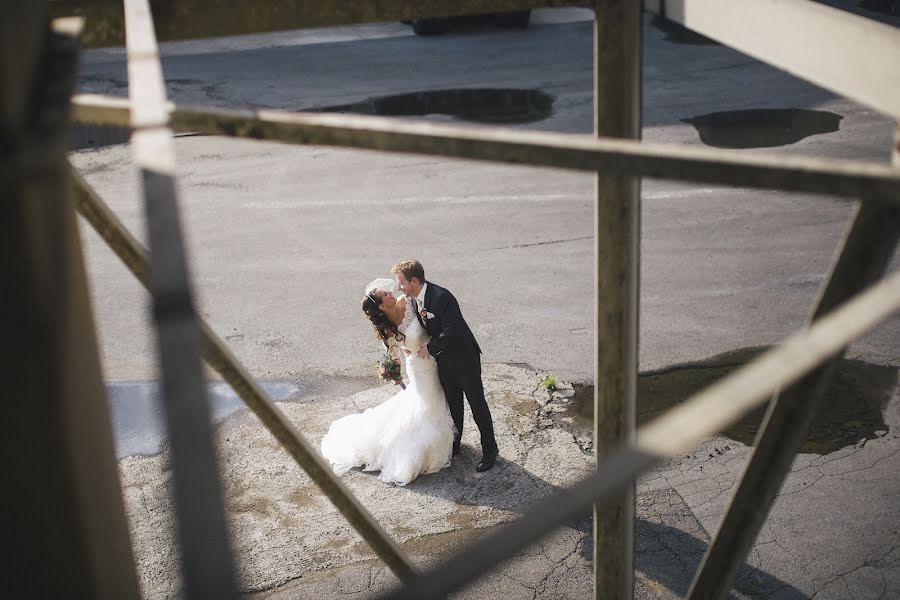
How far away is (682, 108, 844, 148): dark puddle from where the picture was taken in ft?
48.2

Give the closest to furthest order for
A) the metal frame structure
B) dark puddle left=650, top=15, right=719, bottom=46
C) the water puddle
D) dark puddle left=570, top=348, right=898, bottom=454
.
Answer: the metal frame structure
dark puddle left=570, top=348, right=898, bottom=454
the water puddle
dark puddle left=650, top=15, right=719, bottom=46

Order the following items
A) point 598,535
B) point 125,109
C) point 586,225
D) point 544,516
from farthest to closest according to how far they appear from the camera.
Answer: point 586,225 < point 598,535 < point 125,109 < point 544,516

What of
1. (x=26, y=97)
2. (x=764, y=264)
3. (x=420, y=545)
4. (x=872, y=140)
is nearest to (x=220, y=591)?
(x=26, y=97)


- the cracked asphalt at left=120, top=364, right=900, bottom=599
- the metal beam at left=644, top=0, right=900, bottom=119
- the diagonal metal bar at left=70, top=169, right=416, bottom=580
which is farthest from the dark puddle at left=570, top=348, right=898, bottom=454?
the metal beam at left=644, top=0, right=900, bottom=119

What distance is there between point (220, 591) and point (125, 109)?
7.01ft

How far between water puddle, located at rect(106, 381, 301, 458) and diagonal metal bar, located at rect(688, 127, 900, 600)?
5.65 m

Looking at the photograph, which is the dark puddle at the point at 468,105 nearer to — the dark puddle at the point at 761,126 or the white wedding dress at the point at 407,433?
the dark puddle at the point at 761,126

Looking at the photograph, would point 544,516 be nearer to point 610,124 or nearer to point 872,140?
point 610,124

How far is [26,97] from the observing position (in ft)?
5.22

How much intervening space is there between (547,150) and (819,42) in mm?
997

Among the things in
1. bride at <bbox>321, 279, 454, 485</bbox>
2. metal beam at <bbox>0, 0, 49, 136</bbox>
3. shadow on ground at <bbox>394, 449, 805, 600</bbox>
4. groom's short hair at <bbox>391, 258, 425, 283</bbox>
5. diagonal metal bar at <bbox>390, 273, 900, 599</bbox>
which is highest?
metal beam at <bbox>0, 0, 49, 136</bbox>

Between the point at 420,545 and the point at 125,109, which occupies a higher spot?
the point at 125,109

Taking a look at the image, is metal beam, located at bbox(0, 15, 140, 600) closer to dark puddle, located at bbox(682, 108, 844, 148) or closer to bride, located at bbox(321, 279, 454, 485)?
bride, located at bbox(321, 279, 454, 485)

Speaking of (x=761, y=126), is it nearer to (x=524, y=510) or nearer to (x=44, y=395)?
(x=524, y=510)
